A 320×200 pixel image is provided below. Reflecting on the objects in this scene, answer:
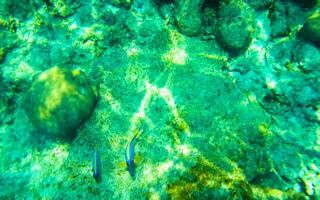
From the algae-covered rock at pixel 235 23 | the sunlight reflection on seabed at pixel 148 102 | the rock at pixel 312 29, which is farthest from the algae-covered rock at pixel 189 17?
the rock at pixel 312 29

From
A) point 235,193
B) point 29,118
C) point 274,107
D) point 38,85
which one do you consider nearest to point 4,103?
point 29,118

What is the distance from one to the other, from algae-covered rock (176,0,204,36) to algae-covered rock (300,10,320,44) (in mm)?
1876

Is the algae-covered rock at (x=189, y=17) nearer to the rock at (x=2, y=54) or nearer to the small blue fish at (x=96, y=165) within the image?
the small blue fish at (x=96, y=165)

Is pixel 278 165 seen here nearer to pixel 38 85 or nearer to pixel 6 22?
pixel 38 85

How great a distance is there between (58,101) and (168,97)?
1.88 m

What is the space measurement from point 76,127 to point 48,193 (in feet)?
3.67

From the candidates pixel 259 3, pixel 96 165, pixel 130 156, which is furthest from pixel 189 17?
pixel 96 165

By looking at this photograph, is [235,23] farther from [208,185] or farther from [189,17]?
[208,185]

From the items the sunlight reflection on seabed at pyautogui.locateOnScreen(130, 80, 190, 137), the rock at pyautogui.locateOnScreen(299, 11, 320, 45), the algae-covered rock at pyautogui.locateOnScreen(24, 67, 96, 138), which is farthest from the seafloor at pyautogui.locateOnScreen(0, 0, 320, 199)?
the algae-covered rock at pyautogui.locateOnScreen(24, 67, 96, 138)

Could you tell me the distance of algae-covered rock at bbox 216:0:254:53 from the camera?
4.24 meters

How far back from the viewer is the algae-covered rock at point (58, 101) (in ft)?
12.2

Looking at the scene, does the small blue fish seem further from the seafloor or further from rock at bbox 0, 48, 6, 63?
rock at bbox 0, 48, 6, 63

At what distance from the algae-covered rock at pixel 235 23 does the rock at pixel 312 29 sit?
2.91 feet

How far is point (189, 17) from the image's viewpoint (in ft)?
14.6
